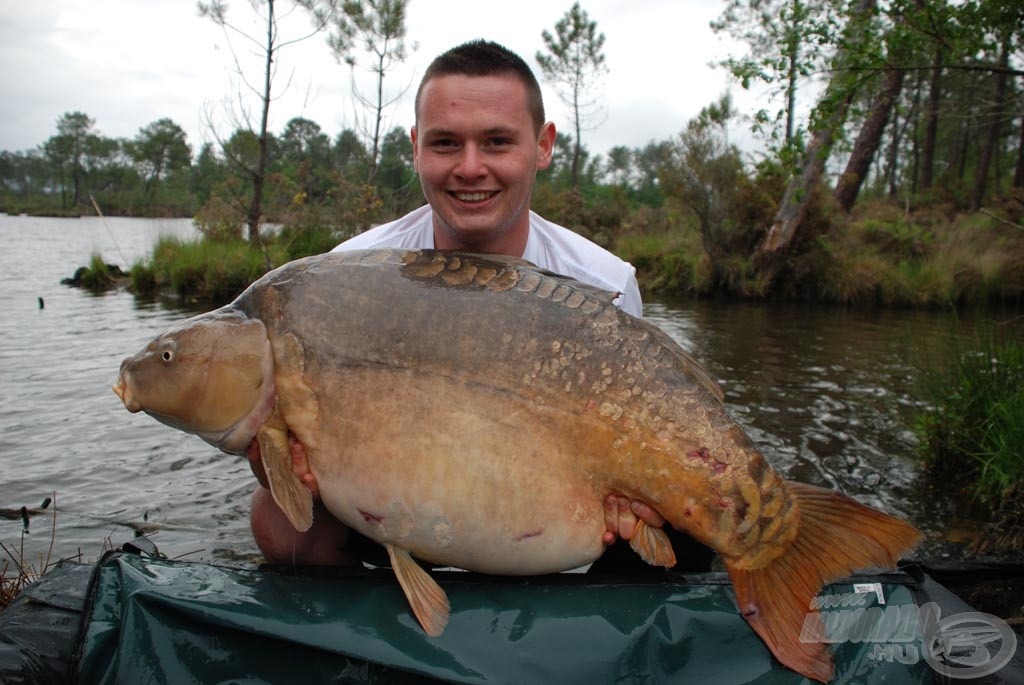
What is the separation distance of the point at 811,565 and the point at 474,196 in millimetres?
1526

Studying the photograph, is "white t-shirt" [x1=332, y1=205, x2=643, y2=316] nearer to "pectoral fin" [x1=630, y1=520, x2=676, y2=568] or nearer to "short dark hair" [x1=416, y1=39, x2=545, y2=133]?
"short dark hair" [x1=416, y1=39, x2=545, y2=133]

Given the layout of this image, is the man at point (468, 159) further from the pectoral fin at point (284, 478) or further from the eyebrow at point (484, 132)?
the pectoral fin at point (284, 478)

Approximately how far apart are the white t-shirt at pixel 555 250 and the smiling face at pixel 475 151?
0.29m

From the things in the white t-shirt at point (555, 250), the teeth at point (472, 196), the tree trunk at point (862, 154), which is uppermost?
the tree trunk at point (862, 154)

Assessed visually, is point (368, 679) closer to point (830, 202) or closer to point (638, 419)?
point (638, 419)

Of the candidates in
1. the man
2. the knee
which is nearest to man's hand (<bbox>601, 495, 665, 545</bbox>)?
the man

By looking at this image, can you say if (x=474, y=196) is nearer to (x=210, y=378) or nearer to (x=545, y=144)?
(x=545, y=144)

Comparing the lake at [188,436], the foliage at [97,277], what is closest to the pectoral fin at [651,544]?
the lake at [188,436]

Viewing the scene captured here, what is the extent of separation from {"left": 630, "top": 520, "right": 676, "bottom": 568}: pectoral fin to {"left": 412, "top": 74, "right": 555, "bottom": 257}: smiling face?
117cm

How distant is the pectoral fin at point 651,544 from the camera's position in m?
1.83

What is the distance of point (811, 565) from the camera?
1757 millimetres

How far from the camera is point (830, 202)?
16094 mm

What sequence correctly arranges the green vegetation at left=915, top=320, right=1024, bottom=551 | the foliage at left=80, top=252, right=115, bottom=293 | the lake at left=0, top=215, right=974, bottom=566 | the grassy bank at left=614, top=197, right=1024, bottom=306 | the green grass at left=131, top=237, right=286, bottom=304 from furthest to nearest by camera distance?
the foliage at left=80, top=252, right=115, bottom=293
the grassy bank at left=614, top=197, right=1024, bottom=306
the green grass at left=131, top=237, right=286, bottom=304
the lake at left=0, top=215, right=974, bottom=566
the green vegetation at left=915, top=320, right=1024, bottom=551

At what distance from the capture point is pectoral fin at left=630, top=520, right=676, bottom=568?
1.83 m
